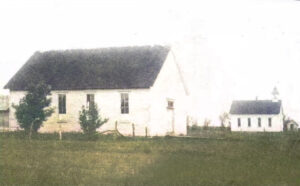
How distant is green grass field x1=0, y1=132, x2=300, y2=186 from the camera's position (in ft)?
18.5

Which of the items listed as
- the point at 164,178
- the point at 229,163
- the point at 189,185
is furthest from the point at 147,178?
the point at 229,163

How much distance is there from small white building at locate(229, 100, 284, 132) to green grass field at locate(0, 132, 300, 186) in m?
A: 19.1

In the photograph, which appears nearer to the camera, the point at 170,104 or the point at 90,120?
the point at 90,120

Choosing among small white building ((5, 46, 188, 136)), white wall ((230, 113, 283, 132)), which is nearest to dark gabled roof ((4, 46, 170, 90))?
small white building ((5, 46, 188, 136))

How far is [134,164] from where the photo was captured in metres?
6.55

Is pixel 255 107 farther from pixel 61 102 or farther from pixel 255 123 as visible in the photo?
pixel 61 102

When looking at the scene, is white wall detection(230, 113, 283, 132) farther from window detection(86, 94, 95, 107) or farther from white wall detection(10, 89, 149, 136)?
window detection(86, 94, 95, 107)

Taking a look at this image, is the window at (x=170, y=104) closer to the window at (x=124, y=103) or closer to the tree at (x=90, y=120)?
the window at (x=124, y=103)

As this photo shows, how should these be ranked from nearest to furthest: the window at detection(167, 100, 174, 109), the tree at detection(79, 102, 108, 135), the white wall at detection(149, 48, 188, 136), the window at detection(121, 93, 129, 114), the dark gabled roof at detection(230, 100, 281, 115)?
the tree at detection(79, 102, 108, 135) < the window at detection(121, 93, 129, 114) < the white wall at detection(149, 48, 188, 136) < the window at detection(167, 100, 174, 109) < the dark gabled roof at detection(230, 100, 281, 115)

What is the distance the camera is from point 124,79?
10.0m

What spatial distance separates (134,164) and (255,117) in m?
23.3

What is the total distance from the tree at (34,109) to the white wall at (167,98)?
379cm

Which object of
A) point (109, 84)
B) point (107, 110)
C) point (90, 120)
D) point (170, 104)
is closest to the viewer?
point (90, 120)

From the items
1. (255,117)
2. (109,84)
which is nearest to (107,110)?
(109,84)
